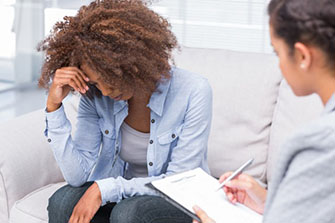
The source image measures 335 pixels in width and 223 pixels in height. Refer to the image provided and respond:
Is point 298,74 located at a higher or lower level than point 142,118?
higher

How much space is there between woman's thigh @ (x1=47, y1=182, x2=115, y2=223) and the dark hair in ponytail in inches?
36.7

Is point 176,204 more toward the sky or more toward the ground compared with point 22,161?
more toward the sky

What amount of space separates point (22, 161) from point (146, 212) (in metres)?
0.58

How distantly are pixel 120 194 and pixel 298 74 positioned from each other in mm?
826

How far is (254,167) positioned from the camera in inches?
76.9

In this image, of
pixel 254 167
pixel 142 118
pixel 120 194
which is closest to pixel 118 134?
pixel 142 118

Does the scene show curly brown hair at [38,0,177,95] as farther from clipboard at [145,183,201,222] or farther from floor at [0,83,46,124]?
floor at [0,83,46,124]

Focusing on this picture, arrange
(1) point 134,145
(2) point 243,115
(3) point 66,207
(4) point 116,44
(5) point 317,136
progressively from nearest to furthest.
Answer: (5) point 317,136 → (4) point 116,44 → (3) point 66,207 → (1) point 134,145 → (2) point 243,115

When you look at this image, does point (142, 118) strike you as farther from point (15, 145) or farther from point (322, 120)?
point (322, 120)

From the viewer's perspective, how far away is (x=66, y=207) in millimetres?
1575

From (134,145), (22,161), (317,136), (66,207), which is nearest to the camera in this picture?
(317,136)

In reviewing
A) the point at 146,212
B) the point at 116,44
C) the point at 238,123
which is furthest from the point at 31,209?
the point at 238,123

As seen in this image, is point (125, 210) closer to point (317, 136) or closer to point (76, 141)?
point (76, 141)

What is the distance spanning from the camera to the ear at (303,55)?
834mm
